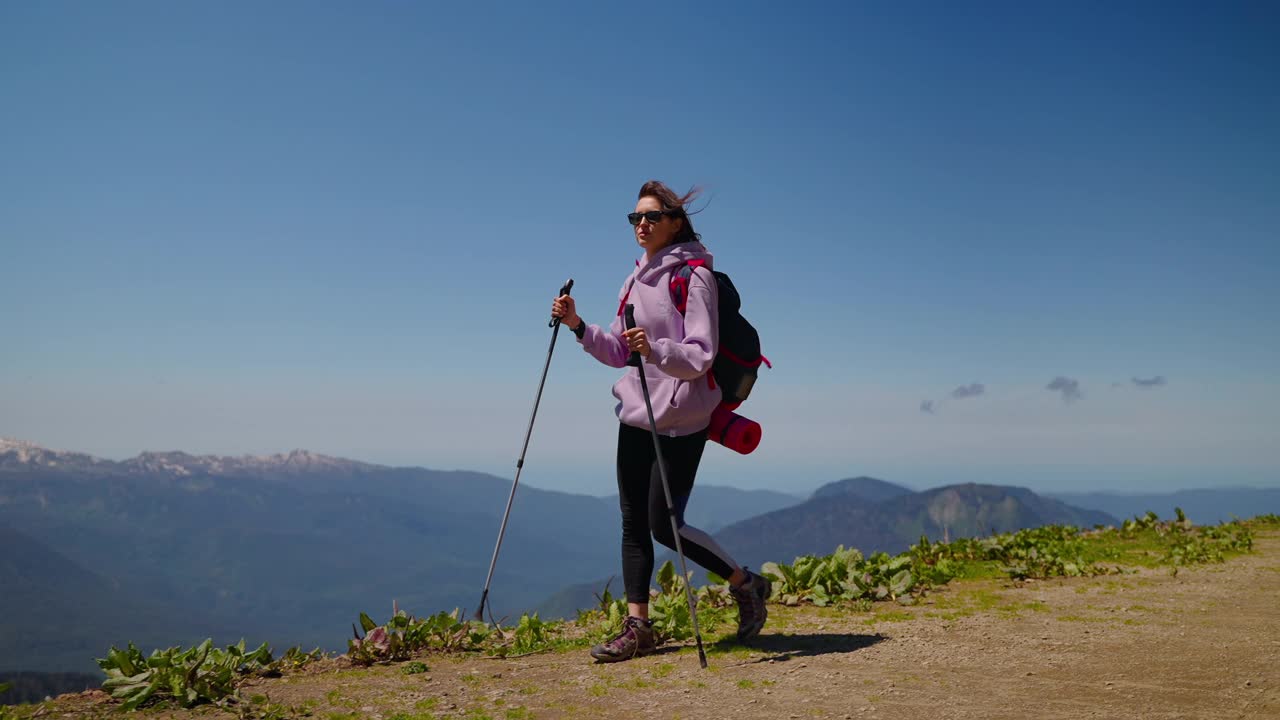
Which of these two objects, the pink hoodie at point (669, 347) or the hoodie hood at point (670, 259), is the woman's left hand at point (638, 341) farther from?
the hoodie hood at point (670, 259)

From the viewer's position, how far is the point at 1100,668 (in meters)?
5.95

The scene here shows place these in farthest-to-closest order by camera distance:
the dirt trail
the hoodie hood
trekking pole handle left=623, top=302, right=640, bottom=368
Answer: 1. the hoodie hood
2. trekking pole handle left=623, top=302, right=640, bottom=368
3. the dirt trail

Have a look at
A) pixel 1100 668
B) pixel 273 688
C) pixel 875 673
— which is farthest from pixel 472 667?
pixel 1100 668

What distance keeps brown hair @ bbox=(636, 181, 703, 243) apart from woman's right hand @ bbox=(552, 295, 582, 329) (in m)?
1.06

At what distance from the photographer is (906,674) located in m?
A: 5.77

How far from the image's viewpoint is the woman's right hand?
661 cm

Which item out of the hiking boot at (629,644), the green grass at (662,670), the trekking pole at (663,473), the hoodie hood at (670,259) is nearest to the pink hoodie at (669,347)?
the hoodie hood at (670,259)

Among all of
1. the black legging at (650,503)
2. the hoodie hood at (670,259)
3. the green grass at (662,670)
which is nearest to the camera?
the green grass at (662,670)

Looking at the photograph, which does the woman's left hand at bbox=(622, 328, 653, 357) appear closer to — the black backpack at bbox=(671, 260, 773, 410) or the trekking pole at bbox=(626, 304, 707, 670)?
the trekking pole at bbox=(626, 304, 707, 670)

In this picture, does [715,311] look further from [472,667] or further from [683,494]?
[472,667]

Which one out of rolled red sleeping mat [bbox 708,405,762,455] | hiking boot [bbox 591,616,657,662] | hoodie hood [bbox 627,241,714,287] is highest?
hoodie hood [bbox 627,241,714,287]

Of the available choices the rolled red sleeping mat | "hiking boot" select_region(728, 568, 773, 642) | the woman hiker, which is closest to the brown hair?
the woman hiker

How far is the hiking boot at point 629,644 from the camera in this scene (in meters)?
6.46

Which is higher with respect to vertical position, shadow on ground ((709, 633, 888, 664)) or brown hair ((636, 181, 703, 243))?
brown hair ((636, 181, 703, 243))
